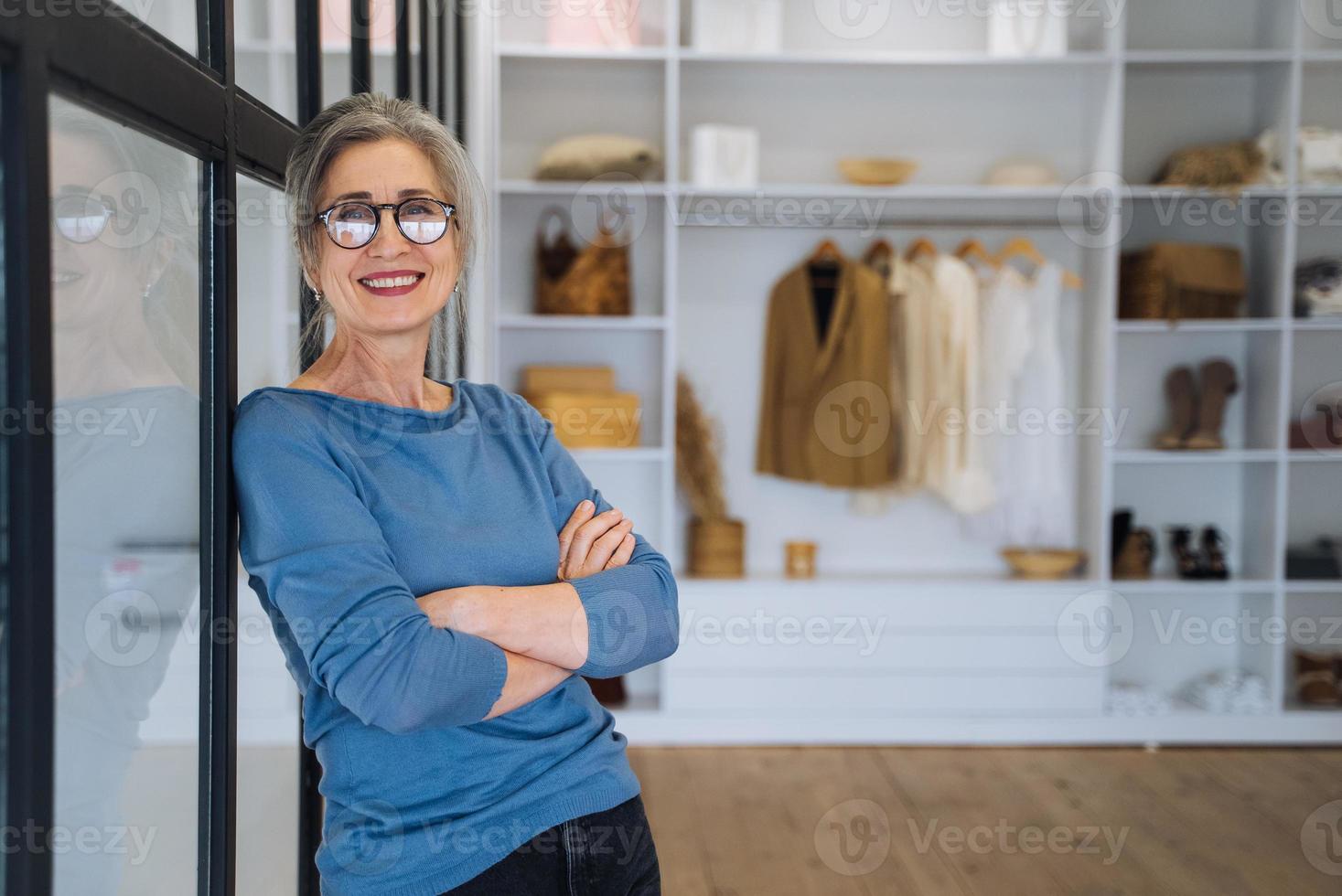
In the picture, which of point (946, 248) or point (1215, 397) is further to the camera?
point (946, 248)

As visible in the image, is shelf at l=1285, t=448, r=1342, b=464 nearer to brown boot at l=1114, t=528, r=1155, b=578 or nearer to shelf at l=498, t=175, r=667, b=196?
brown boot at l=1114, t=528, r=1155, b=578

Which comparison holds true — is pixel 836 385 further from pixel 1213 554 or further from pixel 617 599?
pixel 617 599

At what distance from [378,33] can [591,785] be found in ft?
4.49

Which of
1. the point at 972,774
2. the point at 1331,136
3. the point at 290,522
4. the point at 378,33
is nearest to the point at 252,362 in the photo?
the point at 290,522

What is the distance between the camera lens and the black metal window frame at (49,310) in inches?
26.7

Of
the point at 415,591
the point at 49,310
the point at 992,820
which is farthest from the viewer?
the point at 992,820

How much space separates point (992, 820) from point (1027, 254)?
6.52 ft

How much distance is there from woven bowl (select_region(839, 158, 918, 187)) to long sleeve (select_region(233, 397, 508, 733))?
3096 millimetres

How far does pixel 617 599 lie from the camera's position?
4.18 ft

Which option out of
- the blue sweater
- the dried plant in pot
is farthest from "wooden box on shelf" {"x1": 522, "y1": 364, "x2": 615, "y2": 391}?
the blue sweater

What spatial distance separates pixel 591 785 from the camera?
1.21 m

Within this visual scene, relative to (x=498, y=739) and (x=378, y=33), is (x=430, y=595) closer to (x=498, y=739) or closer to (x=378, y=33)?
(x=498, y=739)

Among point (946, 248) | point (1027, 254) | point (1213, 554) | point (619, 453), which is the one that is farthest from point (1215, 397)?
point (619, 453)

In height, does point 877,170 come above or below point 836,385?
above
